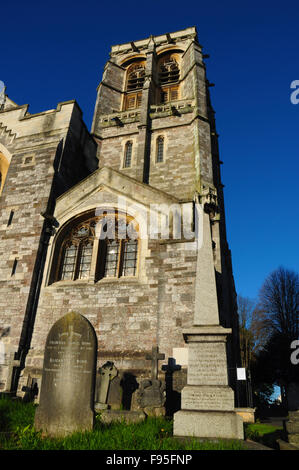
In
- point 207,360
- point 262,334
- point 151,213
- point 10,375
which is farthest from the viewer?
point 262,334

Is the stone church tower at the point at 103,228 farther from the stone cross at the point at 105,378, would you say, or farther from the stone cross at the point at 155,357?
the stone cross at the point at 105,378

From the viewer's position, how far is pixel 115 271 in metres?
12.4

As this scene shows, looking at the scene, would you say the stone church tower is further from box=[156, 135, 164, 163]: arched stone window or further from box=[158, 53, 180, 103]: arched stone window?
box=[158, 53, 180, 103]: arched stone window

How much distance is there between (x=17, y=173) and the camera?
15.0 meters

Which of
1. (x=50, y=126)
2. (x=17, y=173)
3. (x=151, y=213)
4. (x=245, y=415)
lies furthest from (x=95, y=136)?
(x=245, y=415)

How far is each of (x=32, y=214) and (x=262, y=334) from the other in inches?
1043

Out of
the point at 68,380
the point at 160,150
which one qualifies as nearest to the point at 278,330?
the point at 160,150

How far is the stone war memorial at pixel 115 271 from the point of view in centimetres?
620

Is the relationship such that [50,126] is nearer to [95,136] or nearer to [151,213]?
[95,136]

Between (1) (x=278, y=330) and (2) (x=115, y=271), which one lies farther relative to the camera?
(1) (x=278, y=330)

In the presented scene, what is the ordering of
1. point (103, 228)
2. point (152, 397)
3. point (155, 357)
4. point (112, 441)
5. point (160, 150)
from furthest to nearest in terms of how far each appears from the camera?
1. point (160, 150)
2. point (103, 228)
3. point (155, 357)
4. point (152, 397)
5. point (112, 441)

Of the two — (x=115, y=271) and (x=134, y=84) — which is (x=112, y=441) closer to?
(x=115, y=271)

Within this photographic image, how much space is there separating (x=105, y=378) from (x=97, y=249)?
5216mm

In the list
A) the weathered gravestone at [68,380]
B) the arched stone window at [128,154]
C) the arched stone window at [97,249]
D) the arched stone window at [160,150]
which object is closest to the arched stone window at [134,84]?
the arched stone window at [128,154]
